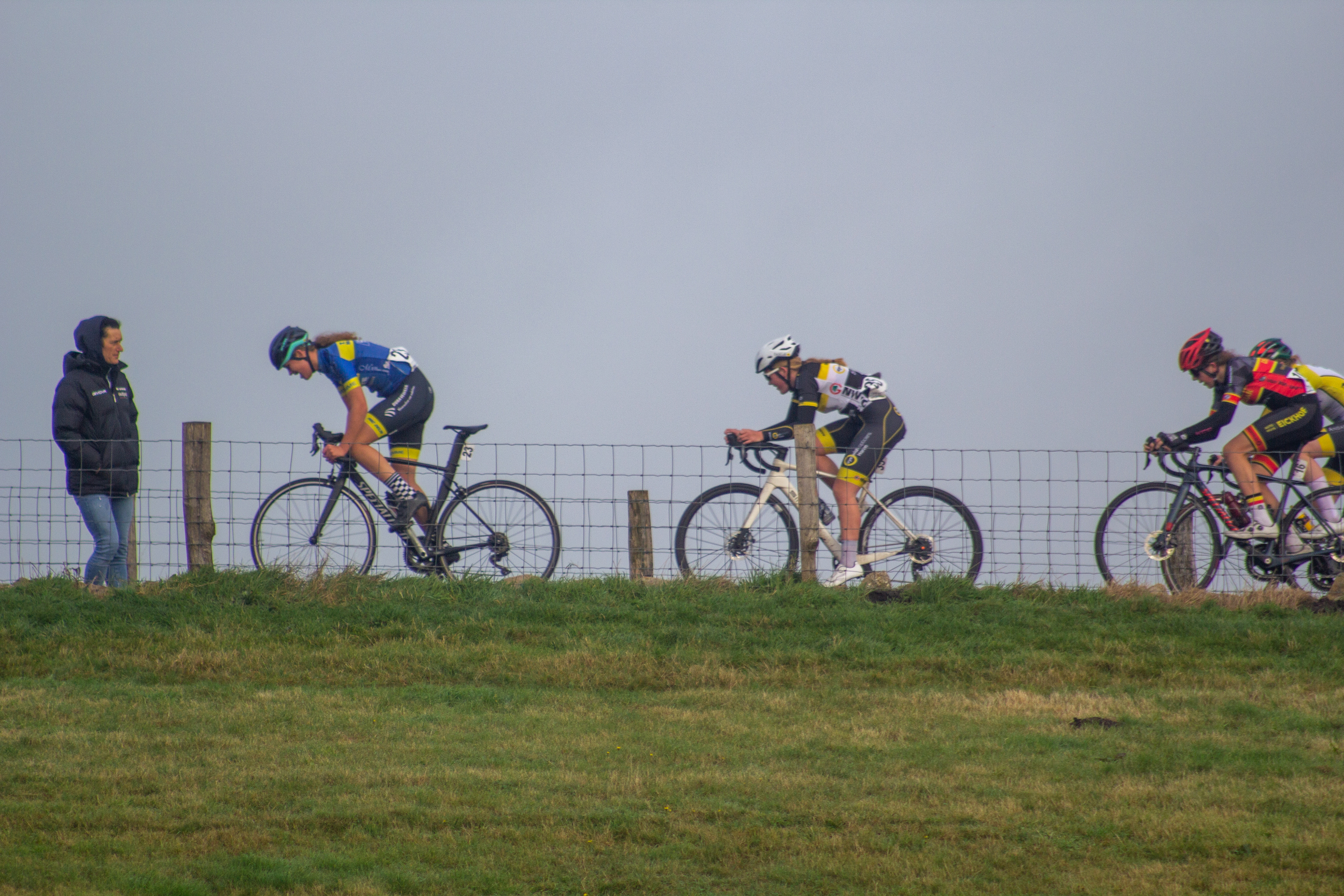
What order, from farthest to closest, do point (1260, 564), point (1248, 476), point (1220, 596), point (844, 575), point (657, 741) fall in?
point (844, 575)
point (1260, 564)
point (1248, 476)
point (1220, 596)
point (657, 741)

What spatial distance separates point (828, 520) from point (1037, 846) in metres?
5.96

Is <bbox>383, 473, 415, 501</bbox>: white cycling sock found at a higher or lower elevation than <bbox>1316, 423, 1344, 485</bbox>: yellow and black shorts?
lower

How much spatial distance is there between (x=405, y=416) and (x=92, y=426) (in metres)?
2.50

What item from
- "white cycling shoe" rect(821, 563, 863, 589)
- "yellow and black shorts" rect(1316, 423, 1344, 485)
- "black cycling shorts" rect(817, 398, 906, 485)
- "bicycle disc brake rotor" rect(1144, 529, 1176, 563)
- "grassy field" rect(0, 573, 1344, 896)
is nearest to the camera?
"grassy field" rect(0, 573, 1344, 896)

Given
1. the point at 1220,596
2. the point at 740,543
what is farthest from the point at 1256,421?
the point at 740,543

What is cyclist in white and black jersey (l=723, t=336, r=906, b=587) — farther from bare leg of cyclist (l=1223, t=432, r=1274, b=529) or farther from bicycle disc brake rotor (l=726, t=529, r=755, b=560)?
bare leg of cyclist (l=1223, t=432, r=1274, b=529)

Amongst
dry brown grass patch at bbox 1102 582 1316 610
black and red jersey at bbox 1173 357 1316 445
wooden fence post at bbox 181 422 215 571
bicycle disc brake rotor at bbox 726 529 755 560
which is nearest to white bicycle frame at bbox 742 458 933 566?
bicycle disc brake rotor at bbox 726 529 755 560

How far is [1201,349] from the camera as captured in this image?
35.3 ft

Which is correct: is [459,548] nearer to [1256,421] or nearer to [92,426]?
[92,426]

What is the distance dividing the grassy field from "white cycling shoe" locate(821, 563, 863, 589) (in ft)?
2.19

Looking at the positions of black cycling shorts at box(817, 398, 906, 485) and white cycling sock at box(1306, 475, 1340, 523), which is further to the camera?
black cycling shorts at box(817, 398, 906, 485)

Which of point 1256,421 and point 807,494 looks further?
point 807,494

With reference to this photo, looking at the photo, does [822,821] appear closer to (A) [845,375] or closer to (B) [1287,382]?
(A) [845,375]

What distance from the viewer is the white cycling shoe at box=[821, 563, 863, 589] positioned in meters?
10.8
